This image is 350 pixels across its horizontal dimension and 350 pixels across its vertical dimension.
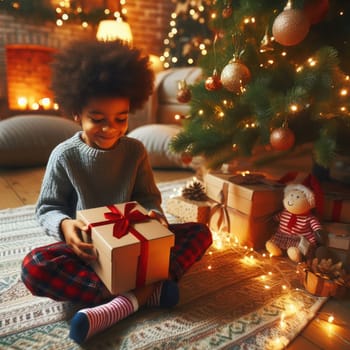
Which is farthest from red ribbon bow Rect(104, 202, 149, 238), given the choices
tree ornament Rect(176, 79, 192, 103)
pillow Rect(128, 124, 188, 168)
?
pillow Rect(128, 124, 188, 168)

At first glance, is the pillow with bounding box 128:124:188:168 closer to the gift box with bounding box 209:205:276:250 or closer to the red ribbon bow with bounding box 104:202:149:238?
the gift box with bounding box 209:205:276:250

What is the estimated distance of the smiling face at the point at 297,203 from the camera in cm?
101

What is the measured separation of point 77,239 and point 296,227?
649 millimetres

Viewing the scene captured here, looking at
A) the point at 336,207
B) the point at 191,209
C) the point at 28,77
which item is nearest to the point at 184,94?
the point at 191,209

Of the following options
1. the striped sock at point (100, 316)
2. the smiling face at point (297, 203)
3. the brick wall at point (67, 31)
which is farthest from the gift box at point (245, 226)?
the brick wall at point (67, 31)

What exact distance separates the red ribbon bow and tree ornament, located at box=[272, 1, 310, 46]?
0.58m

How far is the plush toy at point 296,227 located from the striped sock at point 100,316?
20.1 inches

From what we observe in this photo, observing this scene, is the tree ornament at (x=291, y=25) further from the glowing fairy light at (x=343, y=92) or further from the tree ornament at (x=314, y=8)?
the glowing fairy light at (x=343, y=92)

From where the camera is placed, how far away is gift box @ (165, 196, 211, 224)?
1247 millimetres

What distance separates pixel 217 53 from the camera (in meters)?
1.19

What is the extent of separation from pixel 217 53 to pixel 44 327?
970mm

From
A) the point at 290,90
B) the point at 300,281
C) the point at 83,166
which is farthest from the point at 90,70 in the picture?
the point at 300,281

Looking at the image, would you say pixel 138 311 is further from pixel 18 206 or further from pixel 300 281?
pixel 18 206

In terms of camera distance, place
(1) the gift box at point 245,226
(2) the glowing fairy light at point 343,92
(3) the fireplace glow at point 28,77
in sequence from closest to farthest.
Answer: (2) the glowing fairy light at point 343,92 < (1) the gift box at point 245,226 < (3) the fireplace glow at point 28,77
